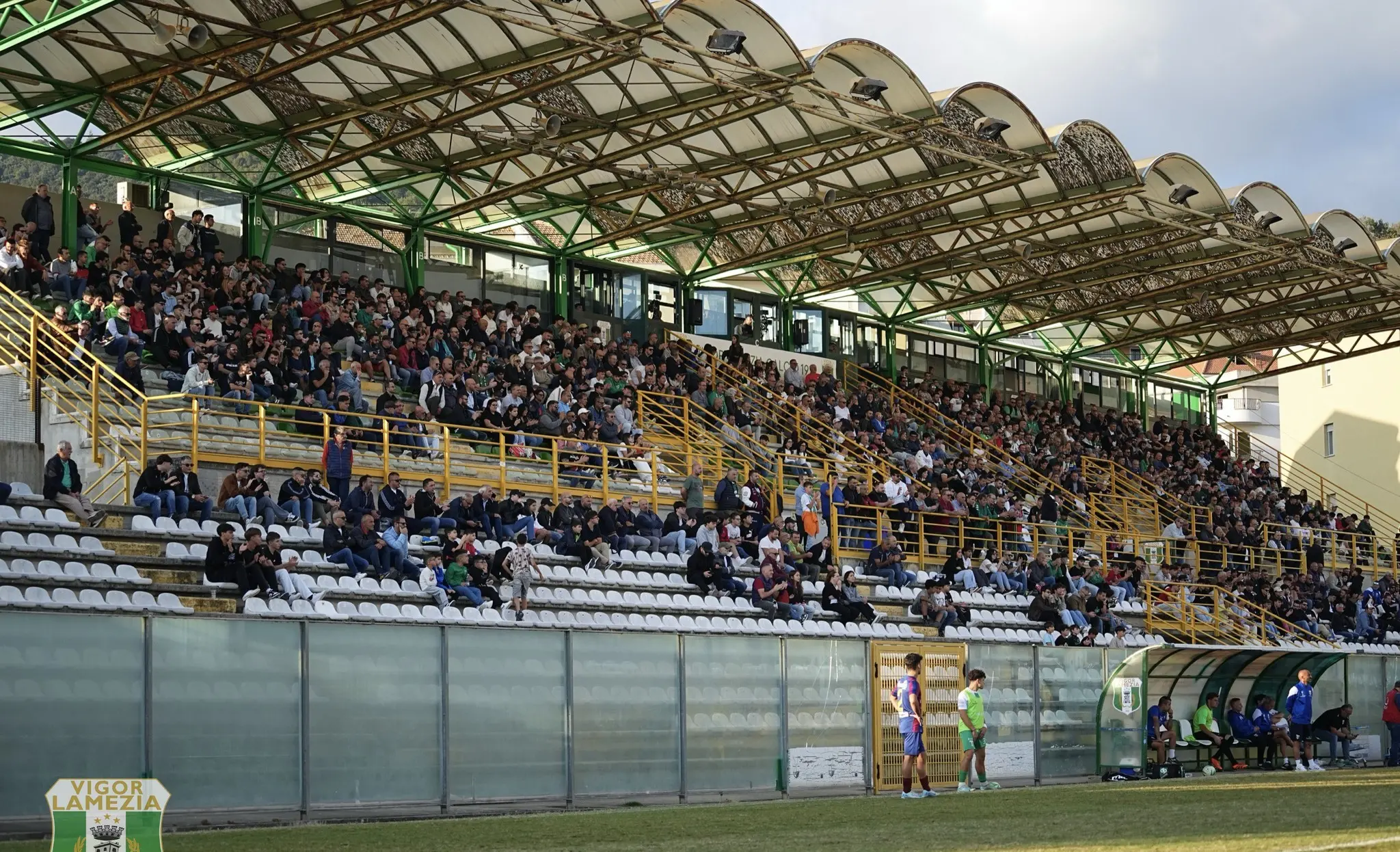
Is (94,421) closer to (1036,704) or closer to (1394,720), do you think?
(1036,704)

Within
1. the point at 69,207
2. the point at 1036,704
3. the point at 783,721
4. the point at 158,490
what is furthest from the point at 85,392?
the point at 1036,704

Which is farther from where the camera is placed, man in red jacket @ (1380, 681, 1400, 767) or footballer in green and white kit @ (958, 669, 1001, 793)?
man in red jacket @ (1380, 681, 1400, 767)

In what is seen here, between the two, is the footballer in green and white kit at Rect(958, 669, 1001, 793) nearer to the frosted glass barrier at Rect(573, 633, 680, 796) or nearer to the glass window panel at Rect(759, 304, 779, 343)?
the frosted glass barrier at Rect(573, 633, 680, 796)

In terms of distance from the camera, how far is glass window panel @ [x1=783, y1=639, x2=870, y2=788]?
765 inches

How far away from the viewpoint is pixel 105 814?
26.5 feet

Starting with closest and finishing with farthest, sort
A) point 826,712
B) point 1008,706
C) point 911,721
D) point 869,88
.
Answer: point 911,721, point 826,712, point 1008,706, point 869,88

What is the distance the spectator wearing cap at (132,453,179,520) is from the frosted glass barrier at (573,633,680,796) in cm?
546

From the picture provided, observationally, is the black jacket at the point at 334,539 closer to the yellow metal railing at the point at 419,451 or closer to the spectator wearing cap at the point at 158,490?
the spectator wearing cap at the point at 158,490

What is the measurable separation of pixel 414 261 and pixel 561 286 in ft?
12.9

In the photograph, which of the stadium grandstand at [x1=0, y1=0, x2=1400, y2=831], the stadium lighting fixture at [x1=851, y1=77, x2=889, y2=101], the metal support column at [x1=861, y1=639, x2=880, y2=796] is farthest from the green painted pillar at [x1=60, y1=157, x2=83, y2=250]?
the metal support column at [x1=861, y1=639, x2=880, y2=796]

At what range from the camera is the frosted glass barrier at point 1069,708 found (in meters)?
22.3

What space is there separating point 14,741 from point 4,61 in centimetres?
1798

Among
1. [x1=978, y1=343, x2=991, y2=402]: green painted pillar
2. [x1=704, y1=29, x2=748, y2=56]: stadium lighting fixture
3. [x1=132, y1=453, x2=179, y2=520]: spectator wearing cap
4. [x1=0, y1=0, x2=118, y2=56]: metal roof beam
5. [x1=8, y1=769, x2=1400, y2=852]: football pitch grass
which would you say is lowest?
[x1=8, y1=769, x2=1400, y2=852]: football pitch grass

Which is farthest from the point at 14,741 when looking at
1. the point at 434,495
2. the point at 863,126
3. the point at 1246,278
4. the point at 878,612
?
the point at 1246,278
